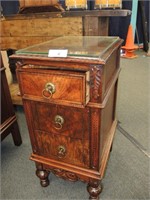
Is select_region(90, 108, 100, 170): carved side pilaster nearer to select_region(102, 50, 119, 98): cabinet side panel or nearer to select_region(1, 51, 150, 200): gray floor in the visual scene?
select_region(102, 50, 119, 98): cabinet side panel

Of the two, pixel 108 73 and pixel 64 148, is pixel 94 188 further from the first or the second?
pixel 108 73

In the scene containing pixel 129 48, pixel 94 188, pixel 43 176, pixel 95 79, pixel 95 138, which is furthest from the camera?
pixel 129 48

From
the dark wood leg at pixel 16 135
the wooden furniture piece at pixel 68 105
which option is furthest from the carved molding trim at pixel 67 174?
the dark wood leg at pixel 16 135

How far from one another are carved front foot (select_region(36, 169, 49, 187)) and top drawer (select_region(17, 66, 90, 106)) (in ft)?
1.40

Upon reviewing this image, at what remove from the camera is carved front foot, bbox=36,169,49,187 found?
895 mm

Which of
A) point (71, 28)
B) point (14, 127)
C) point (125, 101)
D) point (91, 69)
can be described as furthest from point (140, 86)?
point (91, 69)

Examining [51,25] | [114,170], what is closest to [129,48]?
[51,25]

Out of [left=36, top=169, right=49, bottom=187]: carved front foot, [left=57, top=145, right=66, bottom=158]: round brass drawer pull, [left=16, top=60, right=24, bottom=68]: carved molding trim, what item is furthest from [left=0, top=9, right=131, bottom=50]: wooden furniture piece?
[left=36, top=169, right=49, bottom=187]: carved front foot

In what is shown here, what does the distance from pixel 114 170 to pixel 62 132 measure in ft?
1.64

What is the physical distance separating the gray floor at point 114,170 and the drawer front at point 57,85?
1.81ft

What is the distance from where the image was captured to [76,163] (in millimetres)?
791

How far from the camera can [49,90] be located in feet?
2.06

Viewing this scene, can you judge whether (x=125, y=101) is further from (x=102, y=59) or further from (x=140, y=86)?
(x=102, y=59)

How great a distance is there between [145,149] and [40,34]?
3.62 ft
